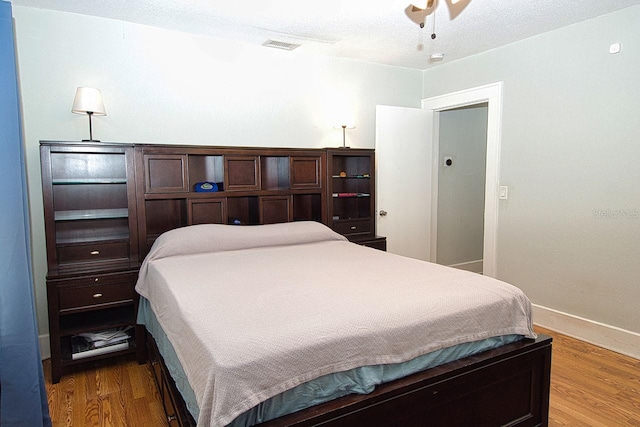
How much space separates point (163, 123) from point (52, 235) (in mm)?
1169

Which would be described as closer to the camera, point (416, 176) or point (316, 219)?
point (316, 219)

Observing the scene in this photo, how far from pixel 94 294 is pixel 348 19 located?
2.61m

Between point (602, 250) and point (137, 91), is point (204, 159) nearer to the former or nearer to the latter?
point (137, 91)

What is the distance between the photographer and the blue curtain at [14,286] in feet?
6.37

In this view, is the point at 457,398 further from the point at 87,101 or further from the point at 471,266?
the point at 471,266

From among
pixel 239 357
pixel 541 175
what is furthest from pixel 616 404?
pixel 239 357

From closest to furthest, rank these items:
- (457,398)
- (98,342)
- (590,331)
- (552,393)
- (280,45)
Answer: (457,398) < (552,393) < (98,342) < (590,331) < (280,45)

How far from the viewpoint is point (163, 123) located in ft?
11.0

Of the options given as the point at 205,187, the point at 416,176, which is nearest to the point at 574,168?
the point at 416,176

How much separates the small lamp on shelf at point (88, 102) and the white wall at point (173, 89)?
0.83 ft

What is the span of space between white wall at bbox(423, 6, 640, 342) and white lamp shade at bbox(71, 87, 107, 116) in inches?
130

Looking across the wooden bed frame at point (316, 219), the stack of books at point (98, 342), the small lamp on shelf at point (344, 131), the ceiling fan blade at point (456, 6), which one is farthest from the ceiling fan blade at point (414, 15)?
the stack of books at point (98, 342)

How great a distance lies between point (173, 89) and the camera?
335cm

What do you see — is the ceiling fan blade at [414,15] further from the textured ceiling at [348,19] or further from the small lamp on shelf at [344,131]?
the small lamp on shelf at [344,131]
